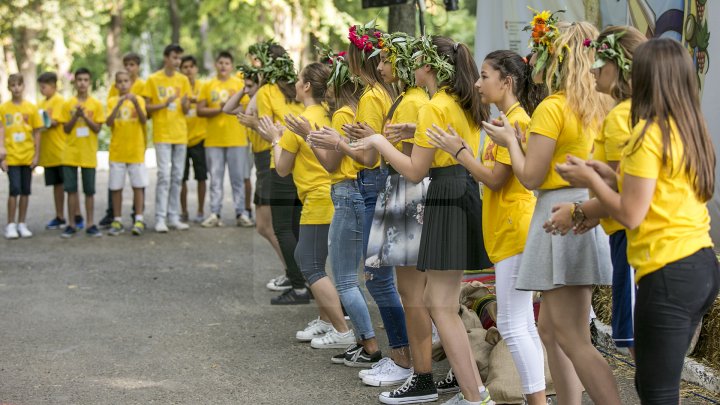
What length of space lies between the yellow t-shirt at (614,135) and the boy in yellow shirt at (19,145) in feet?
30.1

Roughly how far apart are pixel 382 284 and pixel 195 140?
7.20 m

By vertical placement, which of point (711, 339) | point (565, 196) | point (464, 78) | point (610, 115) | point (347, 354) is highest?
point (464, 78)

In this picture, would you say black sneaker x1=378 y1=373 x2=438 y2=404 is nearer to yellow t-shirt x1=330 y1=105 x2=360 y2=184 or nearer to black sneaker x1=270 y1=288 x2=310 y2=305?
yellow t-shirt x1=330 y1=105 x2=360 y2=184

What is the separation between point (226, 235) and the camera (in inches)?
481

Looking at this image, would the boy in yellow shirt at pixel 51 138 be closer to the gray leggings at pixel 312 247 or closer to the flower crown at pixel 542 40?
the gray leggings at pixel 312 247

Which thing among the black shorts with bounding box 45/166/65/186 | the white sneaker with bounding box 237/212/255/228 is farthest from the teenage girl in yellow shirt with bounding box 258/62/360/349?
the black shorts with bounding box 45/166/65/186

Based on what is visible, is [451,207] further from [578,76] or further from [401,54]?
[578,76]

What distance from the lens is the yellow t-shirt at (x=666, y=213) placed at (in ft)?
11.6

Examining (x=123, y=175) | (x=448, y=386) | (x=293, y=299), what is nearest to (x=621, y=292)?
(x=448, y=386)

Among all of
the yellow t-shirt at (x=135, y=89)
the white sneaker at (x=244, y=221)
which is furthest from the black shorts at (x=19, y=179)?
the white sneaker at (x=244, y=221)

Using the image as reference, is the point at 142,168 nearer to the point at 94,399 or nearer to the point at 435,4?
the point at 435,4

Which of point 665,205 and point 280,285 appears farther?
point 280,285

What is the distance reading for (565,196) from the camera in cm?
438

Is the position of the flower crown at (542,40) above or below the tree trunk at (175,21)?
below
